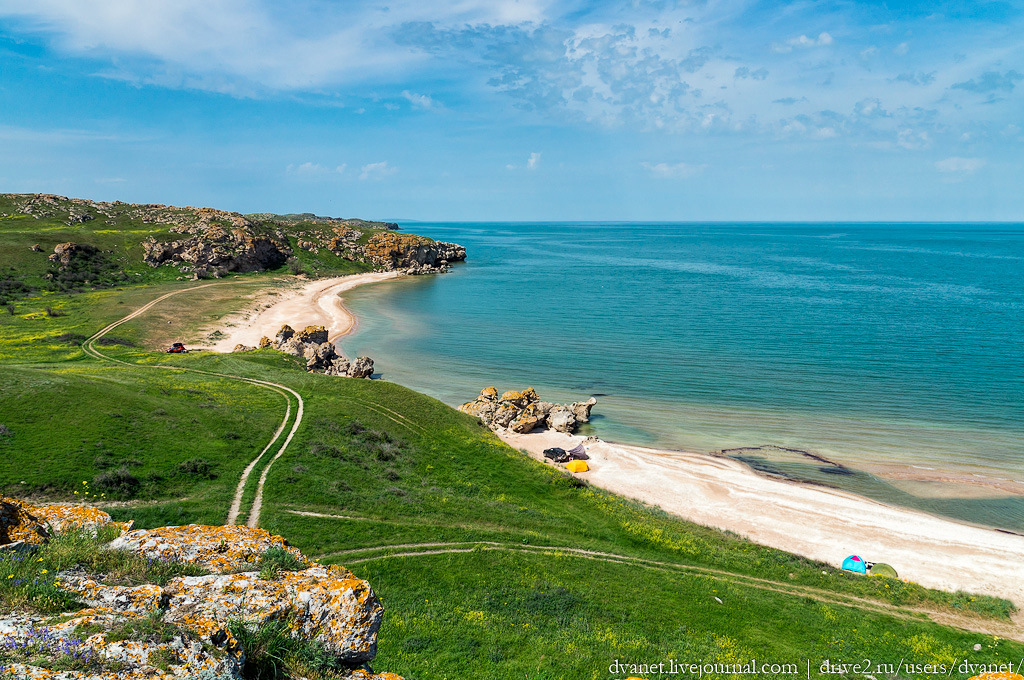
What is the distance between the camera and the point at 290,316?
100 meters

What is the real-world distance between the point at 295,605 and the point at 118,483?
22.0 metres

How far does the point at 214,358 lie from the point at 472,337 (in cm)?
4494

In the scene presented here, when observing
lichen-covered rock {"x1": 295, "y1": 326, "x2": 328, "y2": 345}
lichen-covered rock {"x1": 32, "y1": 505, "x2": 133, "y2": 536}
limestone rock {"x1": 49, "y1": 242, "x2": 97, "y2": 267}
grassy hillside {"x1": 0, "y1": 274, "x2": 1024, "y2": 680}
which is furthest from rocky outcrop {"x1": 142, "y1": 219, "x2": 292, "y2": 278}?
lichen-covered rock {"x1": 32, "y1": 505, "x2": 133, "y2": 536}

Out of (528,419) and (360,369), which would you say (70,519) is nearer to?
(528,419)

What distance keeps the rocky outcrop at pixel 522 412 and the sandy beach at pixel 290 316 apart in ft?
136

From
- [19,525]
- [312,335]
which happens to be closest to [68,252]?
[312,335]

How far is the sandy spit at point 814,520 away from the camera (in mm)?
32375

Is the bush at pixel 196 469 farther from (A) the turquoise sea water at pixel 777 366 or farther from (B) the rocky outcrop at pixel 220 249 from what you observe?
(B) the rocky outcrop at pixel 220 249

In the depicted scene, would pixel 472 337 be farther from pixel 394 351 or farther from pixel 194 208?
pixel 194 208

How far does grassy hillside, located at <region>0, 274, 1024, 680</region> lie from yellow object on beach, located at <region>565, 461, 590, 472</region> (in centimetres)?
514

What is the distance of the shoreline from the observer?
32.6 metres

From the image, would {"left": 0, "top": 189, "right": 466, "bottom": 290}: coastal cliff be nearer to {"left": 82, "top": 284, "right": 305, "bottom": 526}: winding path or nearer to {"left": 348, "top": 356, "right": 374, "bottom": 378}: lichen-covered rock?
{"left": 82, "top": 284, "right": 305, "bottom": 526}: winding path

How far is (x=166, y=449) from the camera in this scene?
3003cm

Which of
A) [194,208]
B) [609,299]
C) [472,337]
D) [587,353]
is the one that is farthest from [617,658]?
[194,208]
